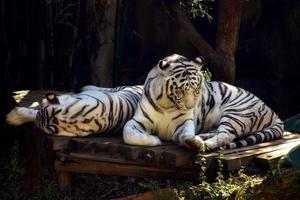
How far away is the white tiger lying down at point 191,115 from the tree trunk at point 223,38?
1.57 m

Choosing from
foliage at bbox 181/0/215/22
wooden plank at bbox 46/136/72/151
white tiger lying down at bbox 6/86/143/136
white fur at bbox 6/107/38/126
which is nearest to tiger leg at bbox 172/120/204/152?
white tiger lying down at bbox 6/86/143/136

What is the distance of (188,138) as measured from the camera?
4.41 m

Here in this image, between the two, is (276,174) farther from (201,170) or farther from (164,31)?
(164,31)

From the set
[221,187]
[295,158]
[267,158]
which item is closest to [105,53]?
[267,158]

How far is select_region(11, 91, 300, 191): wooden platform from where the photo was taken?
4371 millimetres

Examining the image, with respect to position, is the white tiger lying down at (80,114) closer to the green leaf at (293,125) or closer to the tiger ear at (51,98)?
the tiger ear at (51,98)

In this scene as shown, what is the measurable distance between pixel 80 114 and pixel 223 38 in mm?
2468

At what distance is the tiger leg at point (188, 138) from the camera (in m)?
4.34

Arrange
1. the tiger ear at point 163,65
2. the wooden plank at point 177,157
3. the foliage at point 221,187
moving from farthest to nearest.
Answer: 1. the tiger ear at point 163,65
2. the wooden plank at point 177,157
3. the foliage at point 221,187

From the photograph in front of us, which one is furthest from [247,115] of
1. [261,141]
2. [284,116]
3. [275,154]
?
[284,116]

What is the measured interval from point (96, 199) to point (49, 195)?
0.43m

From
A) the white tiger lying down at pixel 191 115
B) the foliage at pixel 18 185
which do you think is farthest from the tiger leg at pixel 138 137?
the foliage at pixel 18 185

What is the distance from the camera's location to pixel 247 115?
203 inches

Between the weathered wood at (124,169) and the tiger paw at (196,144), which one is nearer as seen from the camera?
the tiger paw at (196,144)
